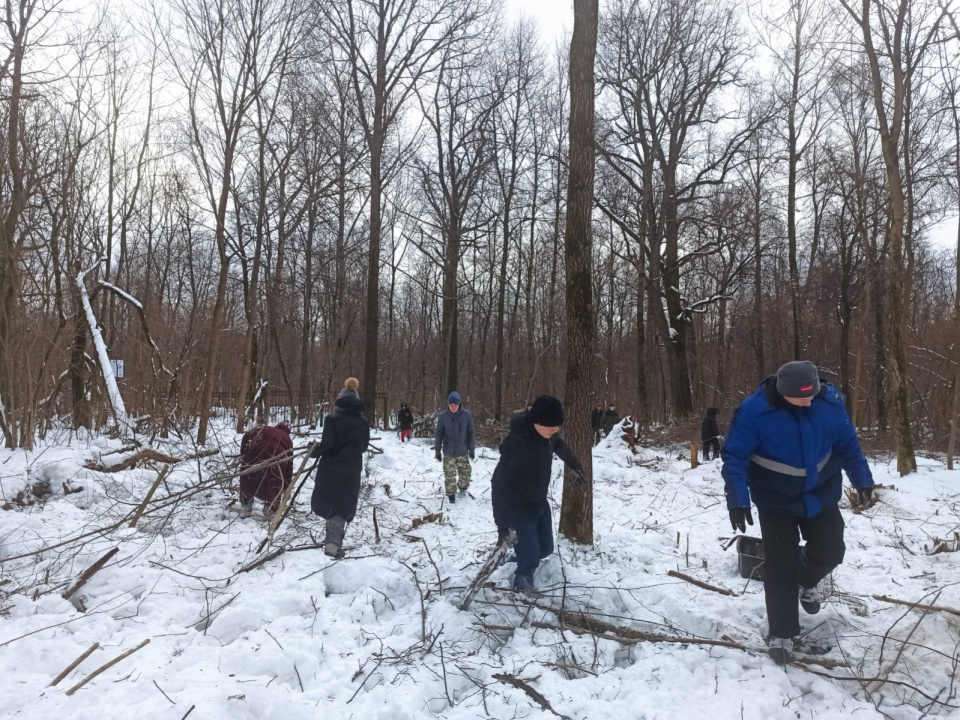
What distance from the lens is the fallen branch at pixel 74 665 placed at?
3.15 meters

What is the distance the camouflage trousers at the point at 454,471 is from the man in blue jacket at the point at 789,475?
5.58m

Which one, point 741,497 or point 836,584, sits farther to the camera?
point 836,584

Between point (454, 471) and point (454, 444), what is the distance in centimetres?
41

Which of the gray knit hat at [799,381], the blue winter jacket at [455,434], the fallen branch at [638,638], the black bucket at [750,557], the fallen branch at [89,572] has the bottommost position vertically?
the fallen branch at [638,638]

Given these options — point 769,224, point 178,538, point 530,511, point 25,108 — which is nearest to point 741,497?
point 530,511

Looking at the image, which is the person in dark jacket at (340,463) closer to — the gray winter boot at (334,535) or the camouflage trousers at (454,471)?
the gray winter boot at (334,535)

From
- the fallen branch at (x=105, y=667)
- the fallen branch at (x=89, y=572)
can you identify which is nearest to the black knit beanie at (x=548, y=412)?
the fallen branch at (x=105, y=667)

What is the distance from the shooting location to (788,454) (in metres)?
3.47

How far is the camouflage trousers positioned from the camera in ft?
28.6

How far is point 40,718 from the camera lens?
2.80 metres

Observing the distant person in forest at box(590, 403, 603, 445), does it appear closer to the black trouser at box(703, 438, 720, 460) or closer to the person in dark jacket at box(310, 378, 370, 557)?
the black trouser at box(703, 438, 720, 460)

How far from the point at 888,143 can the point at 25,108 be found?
1395cm

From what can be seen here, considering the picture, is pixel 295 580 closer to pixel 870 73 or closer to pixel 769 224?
pixel 870 73

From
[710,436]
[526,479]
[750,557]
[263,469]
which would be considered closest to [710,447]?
[710,436]
